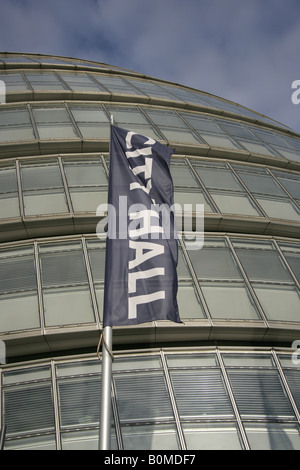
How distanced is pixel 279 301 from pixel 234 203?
4837 millimetres

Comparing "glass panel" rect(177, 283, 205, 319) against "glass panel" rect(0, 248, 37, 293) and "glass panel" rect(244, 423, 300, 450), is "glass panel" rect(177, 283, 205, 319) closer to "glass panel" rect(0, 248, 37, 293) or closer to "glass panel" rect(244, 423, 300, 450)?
"glass panel" rect(244, 423, 300, 450)

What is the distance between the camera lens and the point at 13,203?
16359mm

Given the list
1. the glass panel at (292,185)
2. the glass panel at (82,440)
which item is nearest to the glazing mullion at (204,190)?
the glass panel at (292,185)

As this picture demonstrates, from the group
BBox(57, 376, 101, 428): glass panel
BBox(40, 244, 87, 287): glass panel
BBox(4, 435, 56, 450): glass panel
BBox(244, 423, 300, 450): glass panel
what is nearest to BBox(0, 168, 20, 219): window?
BBox(40, 244, 87, 287): glass panel

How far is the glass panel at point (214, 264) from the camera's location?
570 inches

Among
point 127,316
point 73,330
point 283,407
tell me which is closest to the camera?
point 127,316

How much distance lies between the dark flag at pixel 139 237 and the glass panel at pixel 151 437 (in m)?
3.06

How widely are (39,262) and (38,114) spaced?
9653mm

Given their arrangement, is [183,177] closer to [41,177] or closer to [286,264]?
[41,177]

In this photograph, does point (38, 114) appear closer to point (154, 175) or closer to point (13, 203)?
point (13, 203)

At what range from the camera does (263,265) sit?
15188 millimetres

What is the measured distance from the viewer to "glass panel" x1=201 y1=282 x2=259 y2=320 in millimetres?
13352
